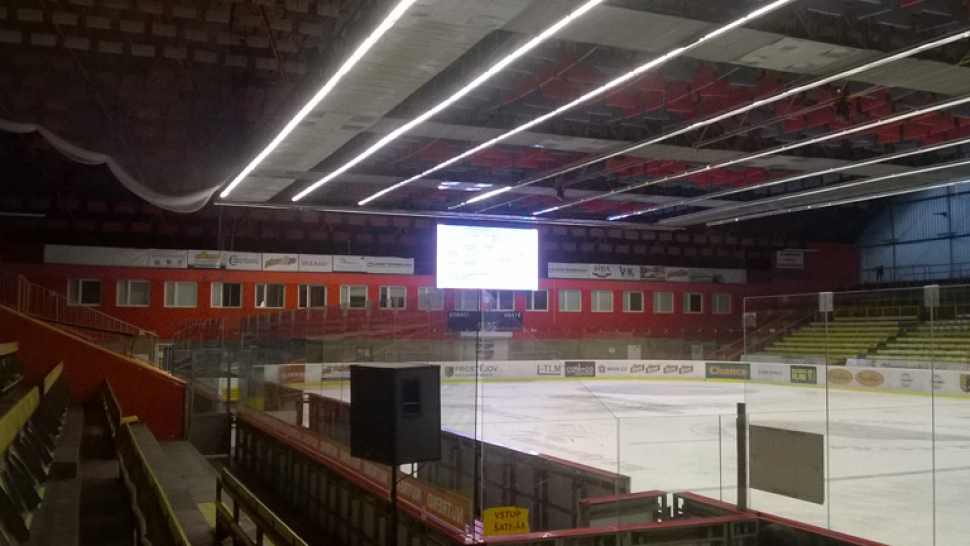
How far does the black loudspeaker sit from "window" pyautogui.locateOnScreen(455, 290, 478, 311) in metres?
0.69

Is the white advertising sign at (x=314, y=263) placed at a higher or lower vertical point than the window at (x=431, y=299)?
higher

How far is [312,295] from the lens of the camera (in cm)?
3325

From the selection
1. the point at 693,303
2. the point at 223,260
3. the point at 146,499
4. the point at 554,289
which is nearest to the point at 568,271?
the point at 554,289

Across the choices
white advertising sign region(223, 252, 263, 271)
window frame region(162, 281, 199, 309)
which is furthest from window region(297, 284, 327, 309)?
window frame region(162, 281, 199, 309)

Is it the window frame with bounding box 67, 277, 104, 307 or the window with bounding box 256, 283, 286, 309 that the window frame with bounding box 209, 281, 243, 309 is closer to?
the window with bounding box 256, 283, 286, 309

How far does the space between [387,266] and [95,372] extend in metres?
17.8

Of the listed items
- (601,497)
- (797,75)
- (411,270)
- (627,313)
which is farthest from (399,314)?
(627,313)

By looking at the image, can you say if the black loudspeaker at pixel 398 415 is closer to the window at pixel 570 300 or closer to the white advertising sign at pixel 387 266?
the white advertising sign at pixel 387 266

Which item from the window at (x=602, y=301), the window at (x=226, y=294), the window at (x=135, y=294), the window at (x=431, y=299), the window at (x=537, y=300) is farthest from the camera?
the window at (x=602, y=301)

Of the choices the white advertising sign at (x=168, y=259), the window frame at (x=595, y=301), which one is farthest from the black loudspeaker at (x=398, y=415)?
the window frame at (x=595, y=301)

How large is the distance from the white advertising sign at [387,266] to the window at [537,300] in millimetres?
5345

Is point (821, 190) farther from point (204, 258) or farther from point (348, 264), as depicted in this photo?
point (204, 258)

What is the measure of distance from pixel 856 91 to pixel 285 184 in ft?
44.4

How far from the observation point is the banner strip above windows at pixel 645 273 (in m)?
36.6
